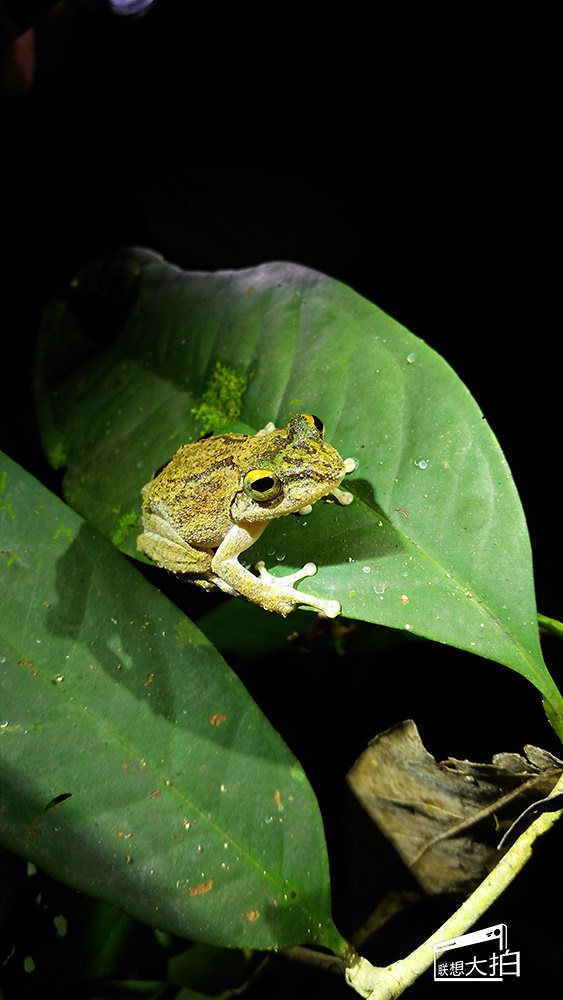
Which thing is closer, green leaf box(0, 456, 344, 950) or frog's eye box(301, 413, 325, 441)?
green leaf box(0, 456, 344, 950)

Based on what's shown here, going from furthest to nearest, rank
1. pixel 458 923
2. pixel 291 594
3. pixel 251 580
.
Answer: pixel 251 580 < pixel 291 594 < pixel 458 923

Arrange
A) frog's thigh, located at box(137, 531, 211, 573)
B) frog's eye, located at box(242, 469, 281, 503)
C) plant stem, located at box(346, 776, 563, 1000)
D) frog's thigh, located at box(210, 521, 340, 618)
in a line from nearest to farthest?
plant stem, located at box(346, 776, 563, 1000) < frog's thigh, located at box(210, 521, 340, 618) < frog's eye, located at box(242, 469, 281, 503) < frog's thigh, located at box(137, 531, 211, 573)

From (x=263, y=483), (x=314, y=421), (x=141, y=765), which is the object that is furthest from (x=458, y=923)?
(x=314, y=421)

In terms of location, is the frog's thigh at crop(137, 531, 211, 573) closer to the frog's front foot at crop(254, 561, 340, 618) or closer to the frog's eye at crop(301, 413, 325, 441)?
the frog's front foot at crop(254, 561, 340, 618)

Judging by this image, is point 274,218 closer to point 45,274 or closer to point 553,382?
point 45,274

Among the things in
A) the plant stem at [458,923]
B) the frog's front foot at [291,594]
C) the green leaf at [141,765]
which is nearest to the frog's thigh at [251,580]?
the frog's front foot at [291,594]

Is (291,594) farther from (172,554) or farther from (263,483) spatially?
(172,554)

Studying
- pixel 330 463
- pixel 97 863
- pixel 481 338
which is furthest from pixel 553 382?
pixel 97 863

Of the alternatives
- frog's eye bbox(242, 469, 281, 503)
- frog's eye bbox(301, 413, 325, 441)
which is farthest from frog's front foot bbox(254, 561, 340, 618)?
frog's eye bbox(301, 413, 325, 441)
